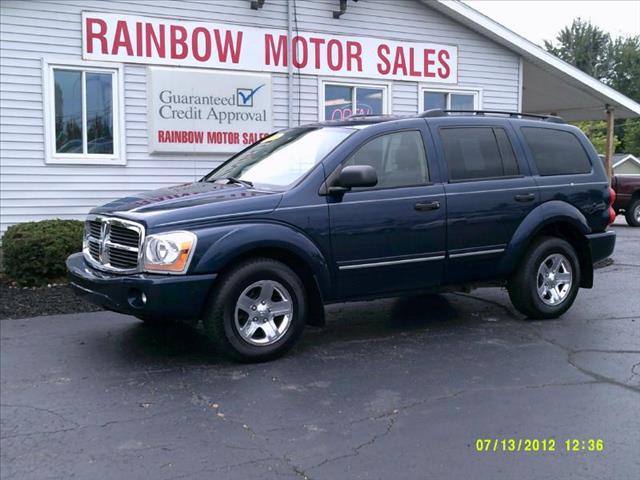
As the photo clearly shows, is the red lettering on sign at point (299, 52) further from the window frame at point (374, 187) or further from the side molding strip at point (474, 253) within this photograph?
the side molding strip at point (474, 253)

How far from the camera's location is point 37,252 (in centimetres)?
867

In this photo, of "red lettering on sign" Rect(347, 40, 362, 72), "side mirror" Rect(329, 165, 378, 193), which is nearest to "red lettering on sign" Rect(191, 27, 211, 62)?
"red lettering on sign" Rect(347, 40, 362, 72)

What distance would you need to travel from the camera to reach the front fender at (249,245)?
17.3ft

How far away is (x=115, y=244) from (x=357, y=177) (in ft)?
6.36

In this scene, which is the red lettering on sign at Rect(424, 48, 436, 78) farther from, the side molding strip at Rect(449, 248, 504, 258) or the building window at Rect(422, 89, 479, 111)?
the side molding strip at Rect(449, 248, 504, 258)

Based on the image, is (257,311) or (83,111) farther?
(83,111)

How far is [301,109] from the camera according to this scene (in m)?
12.1

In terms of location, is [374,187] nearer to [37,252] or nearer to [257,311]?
[257,311]

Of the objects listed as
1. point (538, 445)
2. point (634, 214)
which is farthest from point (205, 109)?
point (634, 214)

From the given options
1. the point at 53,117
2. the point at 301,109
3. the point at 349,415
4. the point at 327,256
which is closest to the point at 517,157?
the point at 327,256

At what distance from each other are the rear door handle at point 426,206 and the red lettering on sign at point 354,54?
6.80 m

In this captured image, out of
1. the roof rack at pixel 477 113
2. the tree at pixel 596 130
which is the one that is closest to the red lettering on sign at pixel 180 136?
the roof rack at pixel 477 113

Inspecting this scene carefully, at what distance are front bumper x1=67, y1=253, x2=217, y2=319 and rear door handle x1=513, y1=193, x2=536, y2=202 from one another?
301 centimetres

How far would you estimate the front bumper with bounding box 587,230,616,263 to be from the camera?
7.18 metres
